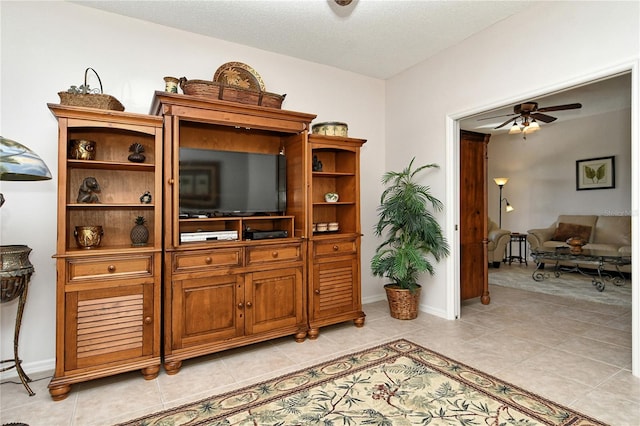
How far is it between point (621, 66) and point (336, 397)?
9.77ft

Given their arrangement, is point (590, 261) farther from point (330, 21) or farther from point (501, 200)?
point (330, 21)

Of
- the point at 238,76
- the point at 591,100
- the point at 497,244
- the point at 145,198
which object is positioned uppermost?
the point at 591,100

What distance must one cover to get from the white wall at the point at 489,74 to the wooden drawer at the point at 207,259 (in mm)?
2299

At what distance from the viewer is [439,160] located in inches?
148

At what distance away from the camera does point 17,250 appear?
2.18 meters

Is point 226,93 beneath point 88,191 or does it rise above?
above

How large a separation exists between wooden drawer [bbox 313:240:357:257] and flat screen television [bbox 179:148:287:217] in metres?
0.53

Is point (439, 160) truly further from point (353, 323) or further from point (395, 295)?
point (353, 323)

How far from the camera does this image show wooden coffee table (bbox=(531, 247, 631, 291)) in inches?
199

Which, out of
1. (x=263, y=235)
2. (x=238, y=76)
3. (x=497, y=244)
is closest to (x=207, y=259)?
(x=263, y=235)

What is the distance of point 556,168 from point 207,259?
24.3ft

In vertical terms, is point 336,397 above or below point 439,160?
below

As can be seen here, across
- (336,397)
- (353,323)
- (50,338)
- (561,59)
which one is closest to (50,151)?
(50,338)

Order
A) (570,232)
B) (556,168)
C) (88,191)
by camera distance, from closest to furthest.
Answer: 1. (88,191)
2. (570,232)
3. (556,168)
